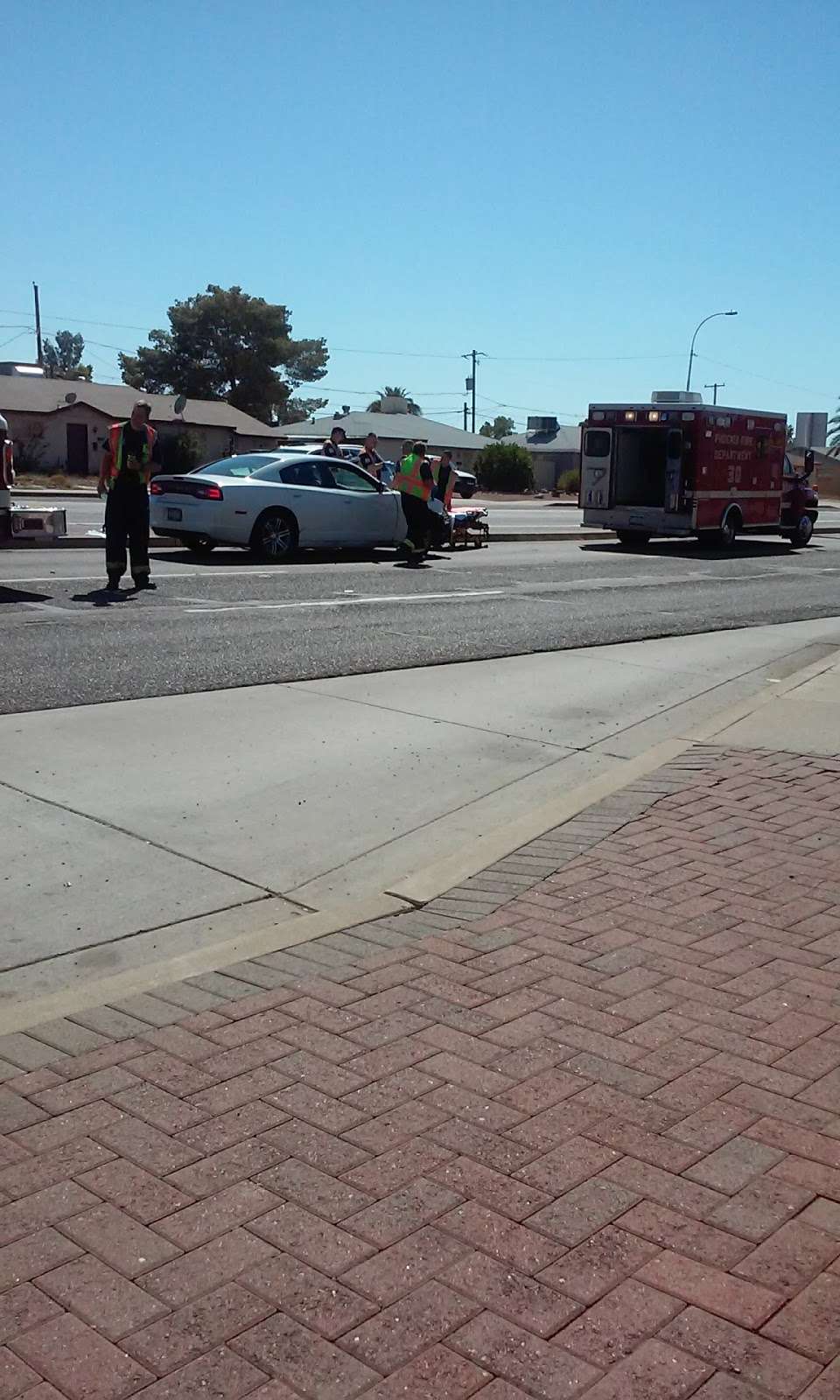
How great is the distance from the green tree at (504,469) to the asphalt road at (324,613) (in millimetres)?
47493

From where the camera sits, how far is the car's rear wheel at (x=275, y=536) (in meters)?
18.5

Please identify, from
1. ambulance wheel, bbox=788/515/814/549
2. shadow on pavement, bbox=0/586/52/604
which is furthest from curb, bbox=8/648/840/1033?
ambulance wheel, bbox=788/515/814/549

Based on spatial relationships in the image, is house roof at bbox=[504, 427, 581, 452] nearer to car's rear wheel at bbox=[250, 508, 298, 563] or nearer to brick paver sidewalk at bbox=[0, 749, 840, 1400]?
car's rear wheel at bbox=[250, 508, 298, 563]

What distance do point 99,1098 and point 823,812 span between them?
13.6ft

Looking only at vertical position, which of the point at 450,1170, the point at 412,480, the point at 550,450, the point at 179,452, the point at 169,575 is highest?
the point at 550,450

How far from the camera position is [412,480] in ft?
66.6

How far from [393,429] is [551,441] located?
53.0 feet

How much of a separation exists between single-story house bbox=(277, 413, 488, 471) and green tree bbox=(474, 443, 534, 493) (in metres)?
4.21

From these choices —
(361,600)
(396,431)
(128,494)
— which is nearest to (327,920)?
(361,600)

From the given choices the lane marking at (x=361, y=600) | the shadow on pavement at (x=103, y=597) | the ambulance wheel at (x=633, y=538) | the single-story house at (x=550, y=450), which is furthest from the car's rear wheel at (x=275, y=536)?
the single-story house at (x=550, y=450)

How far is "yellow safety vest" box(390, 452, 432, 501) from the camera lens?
20203mm

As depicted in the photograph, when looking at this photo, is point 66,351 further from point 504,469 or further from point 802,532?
point 802,532

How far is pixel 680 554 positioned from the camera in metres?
25.6

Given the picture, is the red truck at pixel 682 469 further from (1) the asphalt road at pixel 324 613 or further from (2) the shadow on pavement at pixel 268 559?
(2) the shadow on pavement at pixel 268 559
